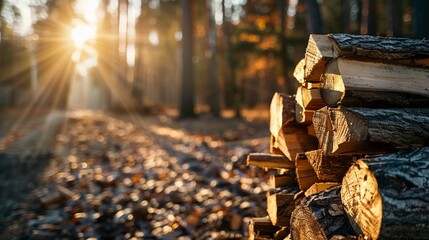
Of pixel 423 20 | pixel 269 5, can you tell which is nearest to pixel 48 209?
pixel 423 20

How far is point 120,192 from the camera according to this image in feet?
14.3

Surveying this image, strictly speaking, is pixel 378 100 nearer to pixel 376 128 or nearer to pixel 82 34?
pixel 376 128

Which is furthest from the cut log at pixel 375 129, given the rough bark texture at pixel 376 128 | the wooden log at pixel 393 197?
the wooden log at pixel 393 197

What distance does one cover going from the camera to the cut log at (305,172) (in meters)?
2.29

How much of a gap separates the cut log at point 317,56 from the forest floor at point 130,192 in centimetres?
170

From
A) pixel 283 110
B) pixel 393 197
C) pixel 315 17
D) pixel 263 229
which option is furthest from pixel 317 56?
pixel 315 17

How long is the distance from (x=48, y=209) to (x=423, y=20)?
7.53 m

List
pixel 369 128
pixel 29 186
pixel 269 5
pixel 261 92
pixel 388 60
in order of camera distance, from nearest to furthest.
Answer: pixel 369 128 < pixel 388 60 < pixel 29 186 < pixel 269 5 < pixel 261 92

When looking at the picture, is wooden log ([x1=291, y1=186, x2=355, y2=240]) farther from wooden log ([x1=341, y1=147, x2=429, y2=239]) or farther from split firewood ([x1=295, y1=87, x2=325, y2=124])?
split firewood ([x1=295, y1=87, x2=325, y2=124])

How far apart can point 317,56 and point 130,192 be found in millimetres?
3154

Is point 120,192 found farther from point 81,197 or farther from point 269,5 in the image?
point 269,5

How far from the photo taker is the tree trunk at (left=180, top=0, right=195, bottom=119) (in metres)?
13.2

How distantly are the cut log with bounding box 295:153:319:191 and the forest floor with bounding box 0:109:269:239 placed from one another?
3.59 feet

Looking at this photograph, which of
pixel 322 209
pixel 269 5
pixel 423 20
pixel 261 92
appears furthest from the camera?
pixel 261 92
